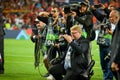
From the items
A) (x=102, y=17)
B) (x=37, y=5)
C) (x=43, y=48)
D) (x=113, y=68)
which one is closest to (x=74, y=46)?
(x=113, y=68)

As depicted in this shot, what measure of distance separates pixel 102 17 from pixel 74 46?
7.95 feet

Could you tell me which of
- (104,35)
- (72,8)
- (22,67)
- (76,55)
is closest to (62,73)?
(76,55)

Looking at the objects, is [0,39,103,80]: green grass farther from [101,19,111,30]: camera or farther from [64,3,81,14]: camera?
[64,3,81,14]: camera

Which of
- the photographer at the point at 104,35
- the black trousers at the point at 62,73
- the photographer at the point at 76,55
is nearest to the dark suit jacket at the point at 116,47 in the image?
the photographer at the point at 76,55

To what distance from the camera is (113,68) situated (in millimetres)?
7191

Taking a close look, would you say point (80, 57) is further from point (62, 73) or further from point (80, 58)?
point (62, 73)

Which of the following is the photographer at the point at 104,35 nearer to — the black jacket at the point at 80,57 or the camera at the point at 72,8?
the camera at the point at 72,8

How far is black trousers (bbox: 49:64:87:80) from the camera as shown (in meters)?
9.06

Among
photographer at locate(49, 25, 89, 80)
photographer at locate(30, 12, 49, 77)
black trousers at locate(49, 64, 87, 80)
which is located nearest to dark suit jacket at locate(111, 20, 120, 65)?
photographer at locate(49, 25, 89, 80)

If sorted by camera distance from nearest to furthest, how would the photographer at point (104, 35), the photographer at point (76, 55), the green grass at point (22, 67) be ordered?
1. the photographer at point (76, 55)
2. the photographer at point (104, 35)
3. the green grass at point (22, 67)

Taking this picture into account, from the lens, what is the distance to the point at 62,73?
9.70m

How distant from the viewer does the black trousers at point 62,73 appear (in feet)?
29.7

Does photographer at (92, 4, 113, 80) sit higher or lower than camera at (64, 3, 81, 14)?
lower

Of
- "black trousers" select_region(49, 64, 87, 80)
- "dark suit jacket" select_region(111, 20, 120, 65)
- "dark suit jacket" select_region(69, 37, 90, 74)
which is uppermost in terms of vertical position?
"dark suit jacket" select_region(111, 20, 120, 65)
